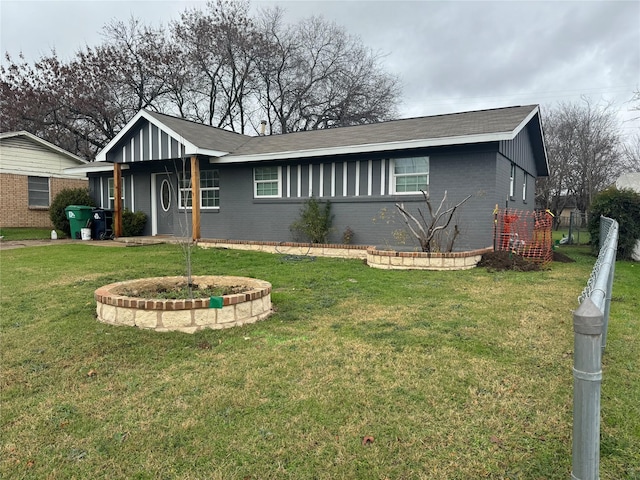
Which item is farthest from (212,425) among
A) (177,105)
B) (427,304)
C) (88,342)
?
(177,105)

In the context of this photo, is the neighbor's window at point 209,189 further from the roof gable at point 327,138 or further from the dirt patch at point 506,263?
the dirt patch at point 506,263

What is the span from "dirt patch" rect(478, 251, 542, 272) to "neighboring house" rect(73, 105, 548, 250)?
2.99 ft

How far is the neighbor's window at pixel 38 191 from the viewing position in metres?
18.5

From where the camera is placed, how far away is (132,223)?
1488cm

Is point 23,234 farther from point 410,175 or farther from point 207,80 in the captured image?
point 207,80

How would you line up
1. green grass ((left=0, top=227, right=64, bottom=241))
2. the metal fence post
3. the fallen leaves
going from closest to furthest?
the metal fence post
the fallen leaves
green grass ((left=0, top=227, right=64, bottom=241))

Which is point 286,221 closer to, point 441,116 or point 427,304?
point 441,116

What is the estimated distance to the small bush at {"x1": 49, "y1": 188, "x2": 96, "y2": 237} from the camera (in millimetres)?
15250

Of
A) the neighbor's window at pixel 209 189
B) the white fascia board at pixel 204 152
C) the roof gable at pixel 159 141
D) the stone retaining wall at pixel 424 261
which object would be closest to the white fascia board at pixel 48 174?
the roof gable at pixel 159 141

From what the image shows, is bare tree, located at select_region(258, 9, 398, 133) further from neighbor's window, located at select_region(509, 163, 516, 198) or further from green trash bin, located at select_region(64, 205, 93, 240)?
green trash bin, located at select_region(64, 205, 93, 240)

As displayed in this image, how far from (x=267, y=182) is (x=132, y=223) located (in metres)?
5.41

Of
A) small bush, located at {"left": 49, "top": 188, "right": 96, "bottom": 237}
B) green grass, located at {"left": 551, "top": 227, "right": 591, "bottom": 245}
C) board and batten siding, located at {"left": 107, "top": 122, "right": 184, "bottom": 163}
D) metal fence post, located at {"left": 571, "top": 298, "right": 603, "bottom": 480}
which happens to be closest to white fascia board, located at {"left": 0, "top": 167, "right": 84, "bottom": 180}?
small bush, located at {"left": 49, "top": 188, "right": 96, "bottom": 237}

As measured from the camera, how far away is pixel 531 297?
6.04 meters

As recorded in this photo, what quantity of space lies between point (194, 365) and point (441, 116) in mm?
11597
